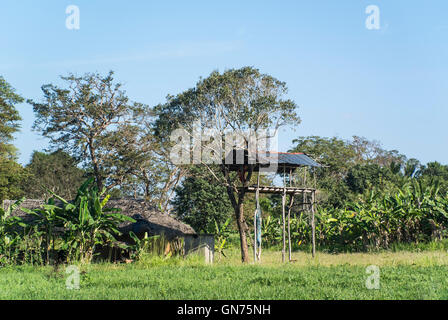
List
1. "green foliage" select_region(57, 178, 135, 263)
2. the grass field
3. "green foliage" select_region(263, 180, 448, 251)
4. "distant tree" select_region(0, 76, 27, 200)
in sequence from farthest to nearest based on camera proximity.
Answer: "distant tree" select_region(0, 76, 27, 200) < "green foliage" select_region(263, 180, 448, 251) < "green foliage" select_region(57, 178, 135, 263) < the grass field

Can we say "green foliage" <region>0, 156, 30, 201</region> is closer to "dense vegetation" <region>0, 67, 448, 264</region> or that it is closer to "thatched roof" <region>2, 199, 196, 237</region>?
"dense vegetation" <region>0, 67, 448, 264</region>

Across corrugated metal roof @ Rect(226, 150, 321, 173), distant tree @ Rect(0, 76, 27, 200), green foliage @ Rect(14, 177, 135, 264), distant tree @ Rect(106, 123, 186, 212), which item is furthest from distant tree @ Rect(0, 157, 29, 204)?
green foliage @ Rect(14, 177, 135, 264)

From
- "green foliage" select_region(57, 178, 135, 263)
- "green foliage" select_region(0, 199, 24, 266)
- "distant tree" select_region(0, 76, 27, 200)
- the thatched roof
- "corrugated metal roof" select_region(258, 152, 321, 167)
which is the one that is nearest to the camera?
"green foliage" select_region(57, 178, 135, 263)

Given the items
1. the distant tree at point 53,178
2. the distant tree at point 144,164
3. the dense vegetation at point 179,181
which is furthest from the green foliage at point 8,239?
the distant tree at point 53,178

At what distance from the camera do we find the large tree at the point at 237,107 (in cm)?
1817

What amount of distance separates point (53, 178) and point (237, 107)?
934 inches

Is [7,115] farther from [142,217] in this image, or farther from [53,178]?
[142,217]

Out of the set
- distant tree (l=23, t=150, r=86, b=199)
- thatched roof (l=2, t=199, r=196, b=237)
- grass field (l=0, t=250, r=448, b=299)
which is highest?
distant tree (l=23, t=150, r=86, b=199)

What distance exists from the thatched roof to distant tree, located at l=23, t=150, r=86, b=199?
19.8m

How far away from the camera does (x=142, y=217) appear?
15.8 metres

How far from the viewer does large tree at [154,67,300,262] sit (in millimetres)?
18172

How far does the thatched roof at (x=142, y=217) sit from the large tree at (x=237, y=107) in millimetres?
2627
